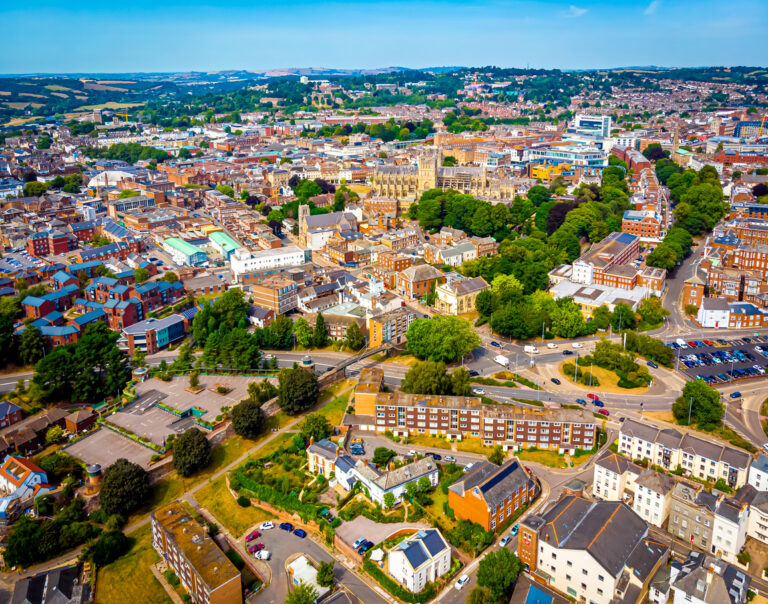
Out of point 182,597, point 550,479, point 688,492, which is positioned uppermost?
point 688,492

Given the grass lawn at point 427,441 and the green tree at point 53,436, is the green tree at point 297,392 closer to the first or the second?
the grass lawn at point 427,441

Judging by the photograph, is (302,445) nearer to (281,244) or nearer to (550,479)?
(550,479)

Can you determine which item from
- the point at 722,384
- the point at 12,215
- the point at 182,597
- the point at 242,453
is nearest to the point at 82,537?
the point at 182,597

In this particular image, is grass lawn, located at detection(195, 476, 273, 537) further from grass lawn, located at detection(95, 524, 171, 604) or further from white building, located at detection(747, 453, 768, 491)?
white building, located at detection(747, 453, 768, 491)

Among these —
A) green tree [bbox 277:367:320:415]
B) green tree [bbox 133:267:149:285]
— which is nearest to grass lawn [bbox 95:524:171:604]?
green tree [bbox 277:367:320:415]

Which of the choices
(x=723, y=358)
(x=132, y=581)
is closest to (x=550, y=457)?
(x=723, y=358)

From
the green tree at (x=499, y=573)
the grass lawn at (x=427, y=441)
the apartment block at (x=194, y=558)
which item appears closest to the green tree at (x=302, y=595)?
the apartment block at (x=194, y=558)
